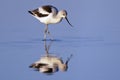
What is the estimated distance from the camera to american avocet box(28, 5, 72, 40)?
12.9 meters

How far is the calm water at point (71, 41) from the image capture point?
996 cm

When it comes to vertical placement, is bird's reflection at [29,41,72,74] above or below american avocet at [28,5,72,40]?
below

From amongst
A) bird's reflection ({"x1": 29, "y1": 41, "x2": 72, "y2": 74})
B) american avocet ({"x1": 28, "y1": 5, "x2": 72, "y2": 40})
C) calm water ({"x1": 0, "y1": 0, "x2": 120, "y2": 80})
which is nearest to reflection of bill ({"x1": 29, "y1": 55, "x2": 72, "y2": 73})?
bird's reflection ({"x1": 29, "y1": 41, "x2": 72, "y2": 74})

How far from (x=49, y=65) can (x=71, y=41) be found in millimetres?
2085

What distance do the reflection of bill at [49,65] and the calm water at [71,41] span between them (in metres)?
0.11

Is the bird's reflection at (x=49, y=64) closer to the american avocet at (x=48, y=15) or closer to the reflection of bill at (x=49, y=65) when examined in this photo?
the reflection of bill at (x=49, y=65)

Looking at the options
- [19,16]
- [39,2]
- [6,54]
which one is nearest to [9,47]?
[6,54]

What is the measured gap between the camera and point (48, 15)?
13125mm

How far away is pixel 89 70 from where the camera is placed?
10086 millimetres

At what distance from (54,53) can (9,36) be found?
5.41 ft

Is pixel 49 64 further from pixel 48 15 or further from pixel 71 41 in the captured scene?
pixel 48 15

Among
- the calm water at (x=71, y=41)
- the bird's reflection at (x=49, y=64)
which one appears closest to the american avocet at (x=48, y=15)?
the calm water at (x=71, y=41)

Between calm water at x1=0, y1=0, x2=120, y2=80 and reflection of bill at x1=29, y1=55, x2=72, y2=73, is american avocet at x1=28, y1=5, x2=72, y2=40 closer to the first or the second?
calm water at x1=0, y1=0, x2=120, y2=80

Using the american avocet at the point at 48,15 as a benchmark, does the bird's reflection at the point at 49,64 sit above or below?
below
